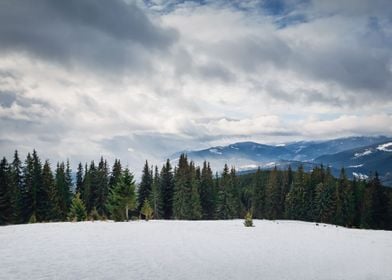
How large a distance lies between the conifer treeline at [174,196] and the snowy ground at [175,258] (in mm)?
26384

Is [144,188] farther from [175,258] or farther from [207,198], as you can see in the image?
[175,258]

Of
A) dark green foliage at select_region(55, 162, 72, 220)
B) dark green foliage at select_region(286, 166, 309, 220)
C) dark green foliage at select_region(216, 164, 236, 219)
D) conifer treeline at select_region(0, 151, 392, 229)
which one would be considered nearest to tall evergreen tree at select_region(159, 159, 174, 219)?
conifer treeline at select_region(0, 151, 392, 229)

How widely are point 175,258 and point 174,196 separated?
206 feet

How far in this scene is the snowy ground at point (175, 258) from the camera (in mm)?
14430

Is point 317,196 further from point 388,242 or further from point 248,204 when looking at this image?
point 388,242

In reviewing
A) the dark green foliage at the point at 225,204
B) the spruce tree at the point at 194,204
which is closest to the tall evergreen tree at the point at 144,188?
the spruce tree at the point at 194,204

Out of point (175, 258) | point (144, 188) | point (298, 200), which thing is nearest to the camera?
point (175, 258)

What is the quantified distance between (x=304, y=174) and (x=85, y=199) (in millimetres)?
61454

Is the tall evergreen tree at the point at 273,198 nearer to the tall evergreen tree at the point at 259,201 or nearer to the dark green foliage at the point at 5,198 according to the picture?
the tall evergreen tree at the point at 259,201

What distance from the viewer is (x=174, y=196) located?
80250 millimetres

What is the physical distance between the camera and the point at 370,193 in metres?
82.2

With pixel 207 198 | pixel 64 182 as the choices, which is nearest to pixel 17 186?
pixel 64 182

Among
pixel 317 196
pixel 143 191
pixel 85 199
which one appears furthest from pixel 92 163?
pixel 317 196

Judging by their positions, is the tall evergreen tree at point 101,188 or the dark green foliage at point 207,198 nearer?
the tall evergreen tree at point 101,188
